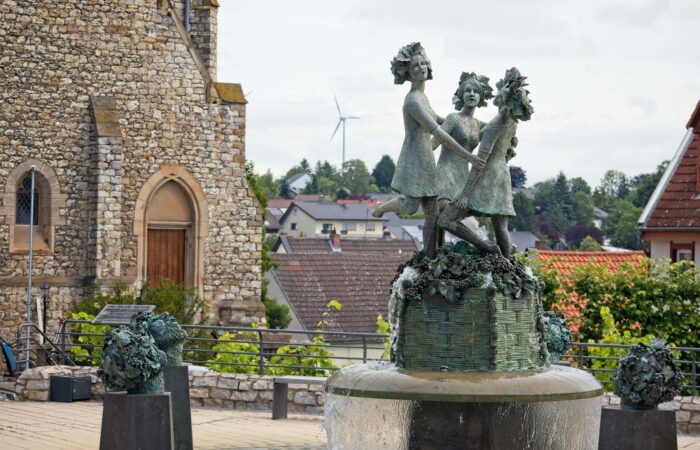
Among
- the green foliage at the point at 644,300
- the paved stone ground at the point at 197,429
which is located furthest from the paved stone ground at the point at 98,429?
the green foliage at the point at 644,300

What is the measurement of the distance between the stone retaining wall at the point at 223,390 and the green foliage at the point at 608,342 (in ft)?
5.47

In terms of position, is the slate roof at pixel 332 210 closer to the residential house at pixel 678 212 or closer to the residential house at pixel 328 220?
the residential house at pixel 328 220

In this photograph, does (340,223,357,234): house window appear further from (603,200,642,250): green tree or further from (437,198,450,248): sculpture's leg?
(437,198,450,248): sculpture's leg

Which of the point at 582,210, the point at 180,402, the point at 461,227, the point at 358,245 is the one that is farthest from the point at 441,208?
the point at 582,210

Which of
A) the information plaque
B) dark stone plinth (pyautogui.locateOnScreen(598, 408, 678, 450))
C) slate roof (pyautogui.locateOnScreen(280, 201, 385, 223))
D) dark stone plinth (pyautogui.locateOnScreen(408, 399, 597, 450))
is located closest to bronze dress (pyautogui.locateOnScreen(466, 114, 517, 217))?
dark stone plinth (pyautogui.locateOnScreen(408, 399, 597, 450))

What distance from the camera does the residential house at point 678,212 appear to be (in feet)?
105

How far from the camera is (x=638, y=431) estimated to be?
534 inches

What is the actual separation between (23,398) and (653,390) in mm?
10765

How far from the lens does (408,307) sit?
503 inches

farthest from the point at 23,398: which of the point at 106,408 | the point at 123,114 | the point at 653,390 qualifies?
the point at 123,114

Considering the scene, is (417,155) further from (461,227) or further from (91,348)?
(91,348)

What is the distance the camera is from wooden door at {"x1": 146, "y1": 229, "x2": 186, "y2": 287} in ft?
114

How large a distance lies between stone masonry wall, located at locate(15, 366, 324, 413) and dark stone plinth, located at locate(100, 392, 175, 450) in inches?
298

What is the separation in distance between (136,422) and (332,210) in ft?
445
